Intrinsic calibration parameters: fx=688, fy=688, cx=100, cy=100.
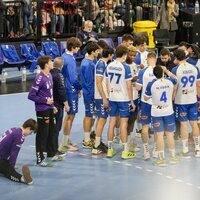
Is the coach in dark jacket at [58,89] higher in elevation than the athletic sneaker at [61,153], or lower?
higher

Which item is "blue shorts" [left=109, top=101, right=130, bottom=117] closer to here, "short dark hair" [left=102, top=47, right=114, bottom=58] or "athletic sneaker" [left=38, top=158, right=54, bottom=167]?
A: "short dark hair" [left=102, top=47, right=114, bottom=58]

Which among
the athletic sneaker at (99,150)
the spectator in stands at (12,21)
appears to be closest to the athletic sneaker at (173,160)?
the athletic sneaker at (99,150)

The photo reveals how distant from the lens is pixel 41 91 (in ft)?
34.9

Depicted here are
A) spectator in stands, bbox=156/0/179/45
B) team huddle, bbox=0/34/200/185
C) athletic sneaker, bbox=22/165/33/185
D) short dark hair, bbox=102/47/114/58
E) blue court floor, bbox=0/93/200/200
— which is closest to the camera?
blue court floor, bbox=0/93/200/200

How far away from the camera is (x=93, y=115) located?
1190 cm

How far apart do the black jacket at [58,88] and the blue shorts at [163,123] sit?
4.94 feet

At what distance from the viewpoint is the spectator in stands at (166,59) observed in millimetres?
11484

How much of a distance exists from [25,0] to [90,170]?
892 cm

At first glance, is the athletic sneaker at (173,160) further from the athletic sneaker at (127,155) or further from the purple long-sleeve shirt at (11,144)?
the purple long-sleeve shirt at (11,144)

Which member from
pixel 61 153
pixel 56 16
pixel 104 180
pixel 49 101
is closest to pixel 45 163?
pixel 61 153

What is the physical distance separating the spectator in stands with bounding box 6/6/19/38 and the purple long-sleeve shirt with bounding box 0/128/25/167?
8.72 metres

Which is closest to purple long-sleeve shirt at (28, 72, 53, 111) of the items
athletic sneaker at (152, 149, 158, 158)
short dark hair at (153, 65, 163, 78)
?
short dark hair at (153, 65, 163, 78)

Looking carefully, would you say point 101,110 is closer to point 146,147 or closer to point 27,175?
point 146,147

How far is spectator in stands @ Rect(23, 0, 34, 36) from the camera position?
18.7 metres
